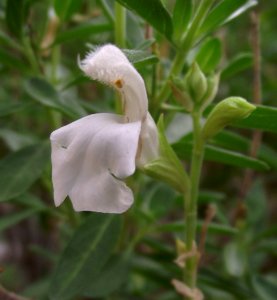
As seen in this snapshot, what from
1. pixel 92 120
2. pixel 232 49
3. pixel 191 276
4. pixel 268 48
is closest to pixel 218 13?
pixel 92 120

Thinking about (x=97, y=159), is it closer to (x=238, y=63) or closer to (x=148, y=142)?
(x=148, y=142)

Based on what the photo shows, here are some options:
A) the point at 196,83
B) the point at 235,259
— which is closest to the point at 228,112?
the point at 196,83

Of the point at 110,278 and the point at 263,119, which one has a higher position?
the point at 263,119

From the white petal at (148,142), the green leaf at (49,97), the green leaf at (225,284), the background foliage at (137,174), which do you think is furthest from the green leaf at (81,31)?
the green leaf at (225,284)

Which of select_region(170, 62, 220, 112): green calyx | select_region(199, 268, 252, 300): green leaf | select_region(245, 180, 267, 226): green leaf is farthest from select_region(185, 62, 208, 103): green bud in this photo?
select_region(245, 180, 267, 226): green leaf

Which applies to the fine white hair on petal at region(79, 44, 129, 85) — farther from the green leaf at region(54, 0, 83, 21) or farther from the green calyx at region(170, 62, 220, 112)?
the green leaf at region(54, 0, 83, 21)

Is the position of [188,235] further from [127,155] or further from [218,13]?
[218,13]
